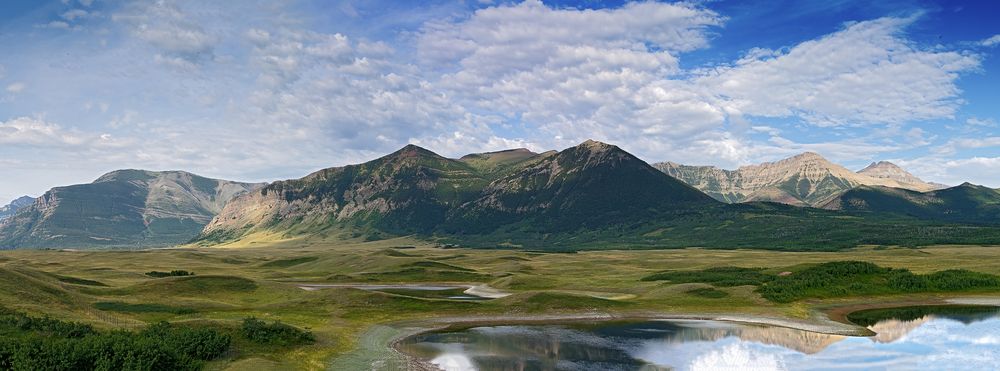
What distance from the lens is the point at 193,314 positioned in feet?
282

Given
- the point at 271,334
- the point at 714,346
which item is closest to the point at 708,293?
the point at 714,346

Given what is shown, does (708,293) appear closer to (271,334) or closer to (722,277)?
(722,277)

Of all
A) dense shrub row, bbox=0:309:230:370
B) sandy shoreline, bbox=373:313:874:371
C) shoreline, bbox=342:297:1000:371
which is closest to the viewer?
dense shrub row, bbox=0:309:230:370

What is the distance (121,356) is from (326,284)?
367 ft

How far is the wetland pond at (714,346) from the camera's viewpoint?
5984 centimetres

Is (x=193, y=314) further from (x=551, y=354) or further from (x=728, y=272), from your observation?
(x=728, y=272)

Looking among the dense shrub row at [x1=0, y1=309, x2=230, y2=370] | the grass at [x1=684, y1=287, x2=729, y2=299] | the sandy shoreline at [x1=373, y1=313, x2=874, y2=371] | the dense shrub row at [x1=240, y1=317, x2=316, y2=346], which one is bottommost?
the sandy shoreline at [x1=373, y1=313, x2=874, y2=371]

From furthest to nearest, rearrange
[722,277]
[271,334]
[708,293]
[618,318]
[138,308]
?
[722,277], [708,293], [618,318], [138,308], [271,334]

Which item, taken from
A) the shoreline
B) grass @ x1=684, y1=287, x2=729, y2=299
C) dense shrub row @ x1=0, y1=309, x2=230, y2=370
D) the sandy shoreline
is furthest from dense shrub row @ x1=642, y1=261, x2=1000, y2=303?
dense shrub row @ x1=0, y1=309, x2=230, y2=370

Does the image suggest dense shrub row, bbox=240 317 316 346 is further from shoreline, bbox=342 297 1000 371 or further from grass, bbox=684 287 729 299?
grass, bbox=684 287 729 299

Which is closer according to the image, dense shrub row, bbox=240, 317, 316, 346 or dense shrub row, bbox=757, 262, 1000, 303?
dense shrub row, bbox=240, 317, 316, 346

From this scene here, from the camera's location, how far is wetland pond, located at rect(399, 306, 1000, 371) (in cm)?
5984

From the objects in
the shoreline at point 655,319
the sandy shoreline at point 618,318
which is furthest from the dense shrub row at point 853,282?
the sandy shoreline at point 618,318

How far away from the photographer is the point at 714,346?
68812 millimetres
